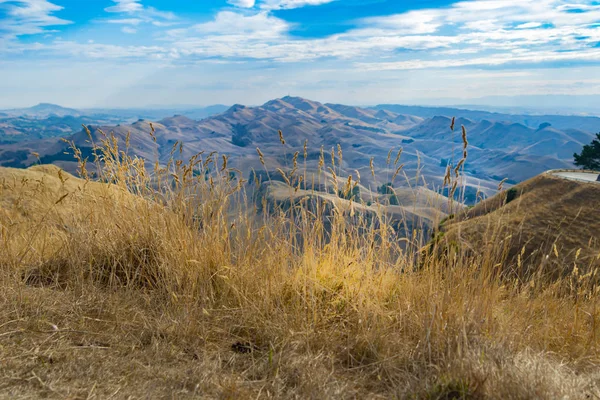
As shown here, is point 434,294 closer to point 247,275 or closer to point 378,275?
point 378,275

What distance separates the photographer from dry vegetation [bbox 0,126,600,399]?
245 centimetres

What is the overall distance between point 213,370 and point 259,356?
375 millimetres

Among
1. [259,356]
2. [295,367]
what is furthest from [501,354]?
[259,356]

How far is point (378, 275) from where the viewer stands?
3.78 meters

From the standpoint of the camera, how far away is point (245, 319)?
3.14 metres

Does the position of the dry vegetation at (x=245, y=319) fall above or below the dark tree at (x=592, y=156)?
above

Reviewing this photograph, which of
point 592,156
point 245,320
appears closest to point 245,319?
point 245,320

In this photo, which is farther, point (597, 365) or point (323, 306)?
point (323, 306)

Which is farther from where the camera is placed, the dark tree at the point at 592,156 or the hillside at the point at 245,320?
the dark tree at the point at 592,156

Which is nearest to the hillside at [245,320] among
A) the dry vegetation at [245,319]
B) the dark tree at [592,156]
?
the dry vegetation at [245,319]

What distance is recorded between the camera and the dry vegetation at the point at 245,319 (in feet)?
8.04

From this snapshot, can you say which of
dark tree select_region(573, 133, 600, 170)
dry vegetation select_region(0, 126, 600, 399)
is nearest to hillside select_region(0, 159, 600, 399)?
dry vegetation select_region(0, 126, 600, 399)

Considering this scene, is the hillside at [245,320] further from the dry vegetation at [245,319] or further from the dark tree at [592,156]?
the dark tree at [592,156]

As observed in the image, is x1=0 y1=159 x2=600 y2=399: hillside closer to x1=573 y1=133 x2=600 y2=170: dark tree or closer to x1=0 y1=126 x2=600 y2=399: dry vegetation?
x1=0 y1=126 x2=600 y2=399: dry vegetation
